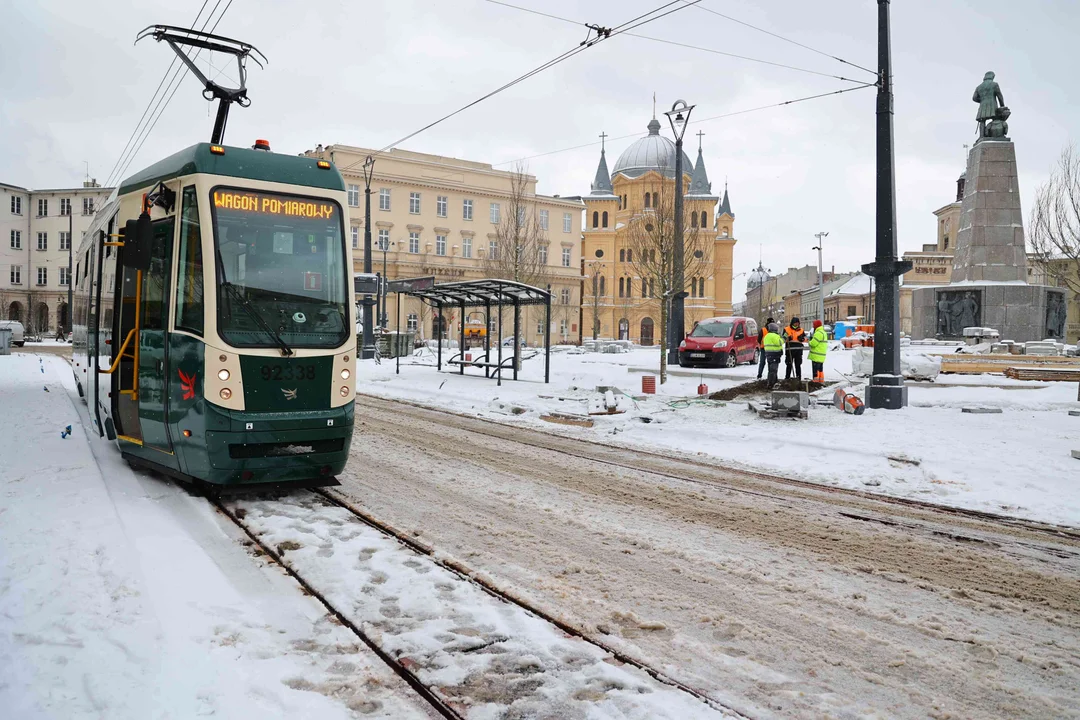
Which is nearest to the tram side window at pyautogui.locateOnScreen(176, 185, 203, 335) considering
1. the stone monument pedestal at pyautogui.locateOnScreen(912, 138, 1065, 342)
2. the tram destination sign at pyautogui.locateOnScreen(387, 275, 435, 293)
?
the tram destination sign at pyautogui.locateOnScreen(387, 275, 435, 293)

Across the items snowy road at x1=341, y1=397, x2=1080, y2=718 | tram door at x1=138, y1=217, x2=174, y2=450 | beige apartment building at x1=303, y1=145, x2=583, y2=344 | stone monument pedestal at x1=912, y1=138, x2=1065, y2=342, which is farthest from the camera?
beige apartment building at x1=303, y1=145, x2=583, y2=344

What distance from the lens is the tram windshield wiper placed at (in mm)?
6773

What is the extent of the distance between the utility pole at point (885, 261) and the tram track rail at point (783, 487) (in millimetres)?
5752

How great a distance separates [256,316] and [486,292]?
13955 mm

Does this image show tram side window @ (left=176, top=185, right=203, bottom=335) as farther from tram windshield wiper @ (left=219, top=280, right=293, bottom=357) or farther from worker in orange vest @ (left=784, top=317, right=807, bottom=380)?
worker in orange vest @ (left=784, top=317, right=807, bottom=380)

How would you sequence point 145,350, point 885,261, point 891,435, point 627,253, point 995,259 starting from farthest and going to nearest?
point 627,253 < point 995,259 < point 885,261 < point 891,435 < point 145,350

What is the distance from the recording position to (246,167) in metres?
7.07

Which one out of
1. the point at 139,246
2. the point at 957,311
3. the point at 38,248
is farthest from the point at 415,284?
the point at 38,248

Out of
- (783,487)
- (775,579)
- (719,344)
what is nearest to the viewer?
(775,579)

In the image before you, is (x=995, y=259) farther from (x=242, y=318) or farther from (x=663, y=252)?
(x=242, y=318)

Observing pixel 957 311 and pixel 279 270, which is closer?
pixel 279 270

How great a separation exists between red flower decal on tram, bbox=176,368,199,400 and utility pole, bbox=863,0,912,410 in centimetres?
1172

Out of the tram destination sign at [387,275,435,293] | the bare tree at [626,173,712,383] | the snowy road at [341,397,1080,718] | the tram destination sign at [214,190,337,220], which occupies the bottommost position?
the snowy road at [341,397,1080,718]

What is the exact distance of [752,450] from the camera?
11.0 metres
